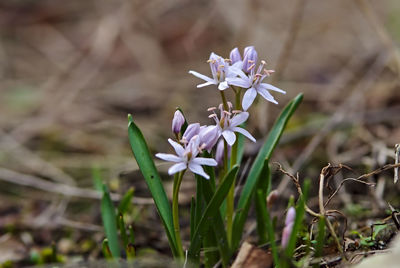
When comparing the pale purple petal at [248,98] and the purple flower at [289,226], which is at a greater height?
the pale purple petal at [248,98]

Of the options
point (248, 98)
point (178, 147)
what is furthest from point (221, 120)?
point (178, 147)

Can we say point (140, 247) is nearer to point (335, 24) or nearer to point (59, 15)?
point (335, 24)

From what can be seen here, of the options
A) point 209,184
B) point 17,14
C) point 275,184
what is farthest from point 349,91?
point 17,14

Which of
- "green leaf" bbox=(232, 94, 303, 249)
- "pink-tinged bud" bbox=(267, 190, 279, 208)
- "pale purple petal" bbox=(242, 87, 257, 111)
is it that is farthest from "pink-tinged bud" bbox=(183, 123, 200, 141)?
"pink-tinged bud" bbox=(267, 190, 279, 208)

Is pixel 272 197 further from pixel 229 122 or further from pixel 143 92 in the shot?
pixel 143 92

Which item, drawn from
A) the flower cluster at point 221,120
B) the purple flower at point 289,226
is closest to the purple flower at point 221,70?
the flower cluster at point 221,120

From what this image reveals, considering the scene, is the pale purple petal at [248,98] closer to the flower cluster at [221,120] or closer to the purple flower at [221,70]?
the flower cluster at [221,120]
